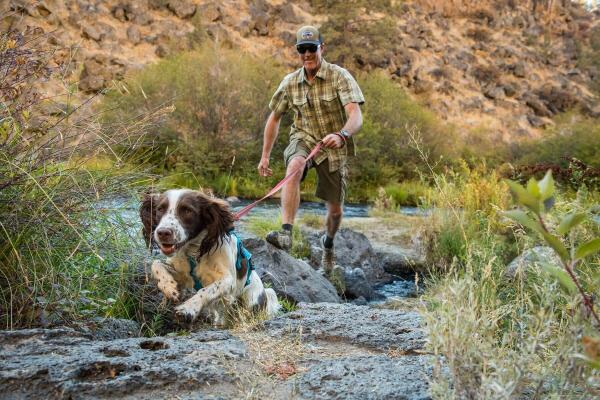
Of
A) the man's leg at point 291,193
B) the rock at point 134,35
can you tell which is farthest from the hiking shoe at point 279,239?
the rock at point 134,35

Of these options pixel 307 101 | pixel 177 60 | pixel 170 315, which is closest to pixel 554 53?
pixel 177 60

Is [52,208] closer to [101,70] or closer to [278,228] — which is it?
[278,228]

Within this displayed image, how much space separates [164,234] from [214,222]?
392 millimetres

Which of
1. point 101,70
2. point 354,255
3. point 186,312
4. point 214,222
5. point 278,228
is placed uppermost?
point 101,70

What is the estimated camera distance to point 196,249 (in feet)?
14.3

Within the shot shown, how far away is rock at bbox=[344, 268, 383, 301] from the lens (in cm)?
808

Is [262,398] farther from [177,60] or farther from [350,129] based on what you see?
[177,60]

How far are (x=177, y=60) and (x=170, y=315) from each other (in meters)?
21.1

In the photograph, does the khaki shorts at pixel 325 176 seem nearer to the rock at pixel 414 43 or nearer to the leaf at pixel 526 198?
the leaf at pixel 526 198

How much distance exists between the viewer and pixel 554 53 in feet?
183

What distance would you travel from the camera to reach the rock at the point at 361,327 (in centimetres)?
334

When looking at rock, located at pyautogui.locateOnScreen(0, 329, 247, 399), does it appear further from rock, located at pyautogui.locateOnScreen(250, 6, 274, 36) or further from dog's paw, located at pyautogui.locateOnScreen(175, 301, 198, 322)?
rock, located at pyautogui.locateOnScreen(250, 6, 274, 36)

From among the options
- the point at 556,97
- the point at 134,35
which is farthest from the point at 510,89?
the point at 134,35

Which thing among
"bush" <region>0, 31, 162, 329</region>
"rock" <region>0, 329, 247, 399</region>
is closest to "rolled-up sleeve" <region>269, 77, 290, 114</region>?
"bush" <region>0, 31, 162, 329</region>
